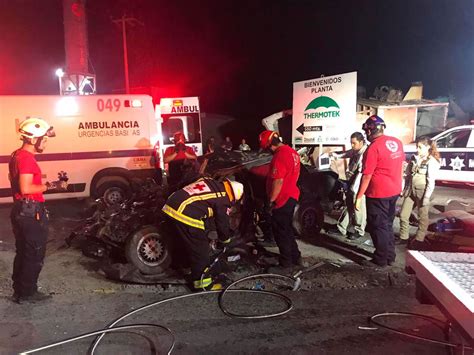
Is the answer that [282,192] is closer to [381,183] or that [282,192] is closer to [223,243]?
[223,243]

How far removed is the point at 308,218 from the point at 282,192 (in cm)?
→ 183

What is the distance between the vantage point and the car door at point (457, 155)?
34.3 feet

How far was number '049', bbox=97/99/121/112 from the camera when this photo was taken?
9.23 metres

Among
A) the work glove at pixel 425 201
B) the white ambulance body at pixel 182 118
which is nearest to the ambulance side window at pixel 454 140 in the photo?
the work glove at pixel 425 201

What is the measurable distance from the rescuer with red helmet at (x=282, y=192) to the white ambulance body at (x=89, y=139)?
192 inches

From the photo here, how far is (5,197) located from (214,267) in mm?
6137

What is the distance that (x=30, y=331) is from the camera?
3857 mm

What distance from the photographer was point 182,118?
1227cm

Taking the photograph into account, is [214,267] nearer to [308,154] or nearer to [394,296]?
[394,296]

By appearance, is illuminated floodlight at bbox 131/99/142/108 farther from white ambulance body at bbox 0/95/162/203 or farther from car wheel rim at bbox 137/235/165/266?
car wheel rim at bbox 137/235/165/266

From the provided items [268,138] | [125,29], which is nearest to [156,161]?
[268,138]

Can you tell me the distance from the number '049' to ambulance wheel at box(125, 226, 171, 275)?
193 inches

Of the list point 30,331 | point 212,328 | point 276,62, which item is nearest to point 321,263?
point 212,328

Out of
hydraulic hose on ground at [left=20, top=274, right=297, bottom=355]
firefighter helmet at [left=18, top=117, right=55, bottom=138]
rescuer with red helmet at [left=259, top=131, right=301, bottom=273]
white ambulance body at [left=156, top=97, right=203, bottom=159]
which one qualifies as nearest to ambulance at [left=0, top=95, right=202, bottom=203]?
white ambulance body at [left=156, top=97, right=203, bottom=159]
